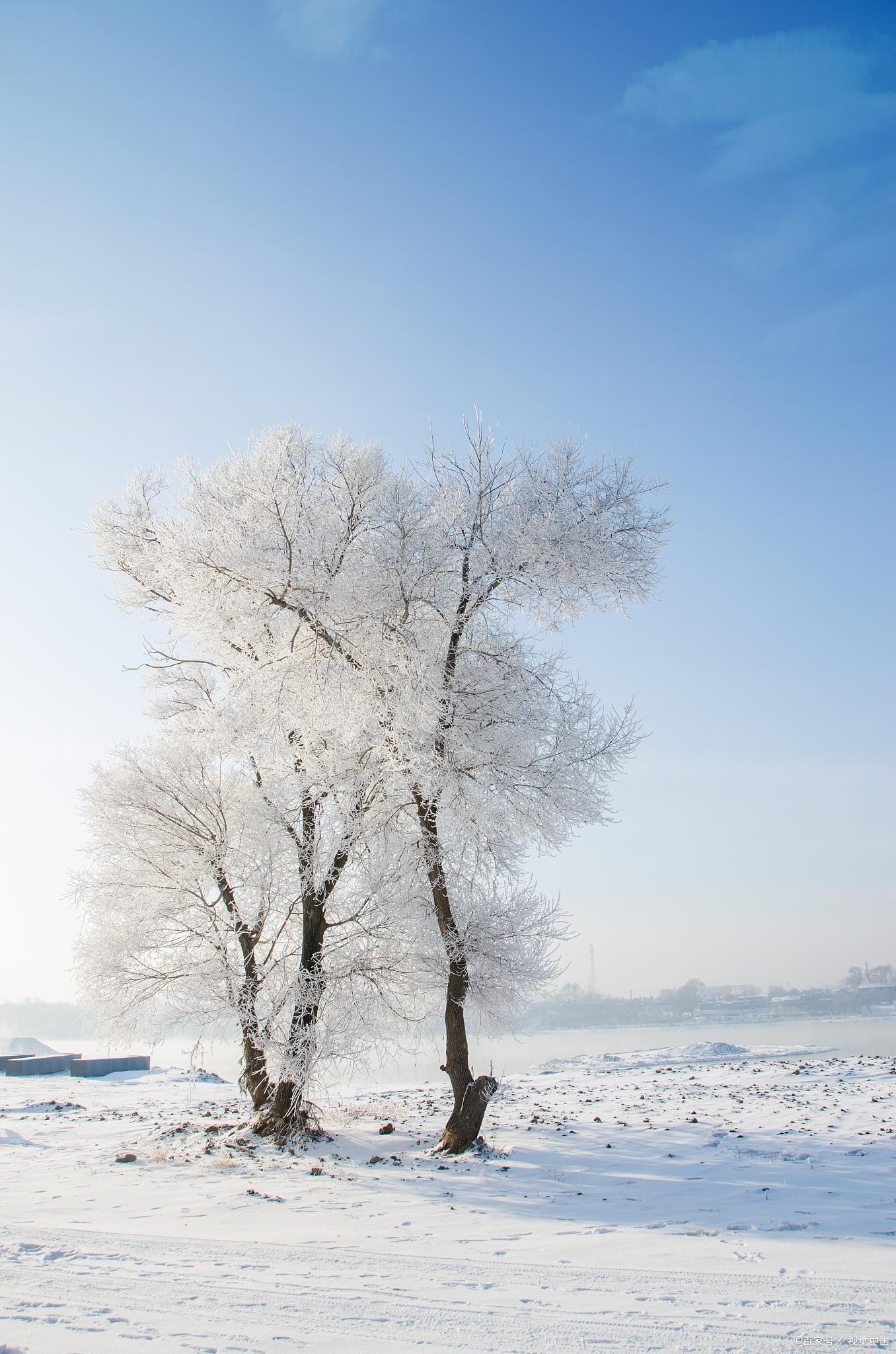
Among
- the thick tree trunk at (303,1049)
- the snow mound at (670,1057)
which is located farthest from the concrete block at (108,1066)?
the thick tree trunk at (303,1049)

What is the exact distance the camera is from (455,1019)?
34.5 ft

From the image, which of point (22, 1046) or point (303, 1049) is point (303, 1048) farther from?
point (22, 1046)

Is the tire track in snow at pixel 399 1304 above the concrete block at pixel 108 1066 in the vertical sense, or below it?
above

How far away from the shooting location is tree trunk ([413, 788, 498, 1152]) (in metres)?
9.93

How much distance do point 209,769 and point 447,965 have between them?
16.1ft

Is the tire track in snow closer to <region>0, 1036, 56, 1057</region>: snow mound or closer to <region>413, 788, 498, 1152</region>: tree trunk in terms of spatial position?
<region>413, 788, 498, 1152</region>: tree trunk

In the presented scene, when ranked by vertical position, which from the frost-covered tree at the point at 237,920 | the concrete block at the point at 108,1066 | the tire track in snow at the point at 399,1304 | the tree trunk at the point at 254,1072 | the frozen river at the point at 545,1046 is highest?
the frost-covered tree at the point at 237,920

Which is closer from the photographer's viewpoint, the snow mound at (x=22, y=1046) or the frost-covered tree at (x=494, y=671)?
the frost-covered tree at (x=494, y=671)

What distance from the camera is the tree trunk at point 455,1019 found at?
32.6 feet

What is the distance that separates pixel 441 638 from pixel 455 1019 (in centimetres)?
514

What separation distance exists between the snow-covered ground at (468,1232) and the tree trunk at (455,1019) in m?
0.43

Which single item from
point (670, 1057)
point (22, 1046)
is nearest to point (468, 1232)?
point (670, 1057)

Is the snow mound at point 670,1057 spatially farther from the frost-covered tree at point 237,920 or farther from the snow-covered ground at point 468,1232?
the frost-covered tree at point 237,920

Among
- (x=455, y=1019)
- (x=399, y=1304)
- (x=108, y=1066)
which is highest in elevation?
(x=455, y=1019)
